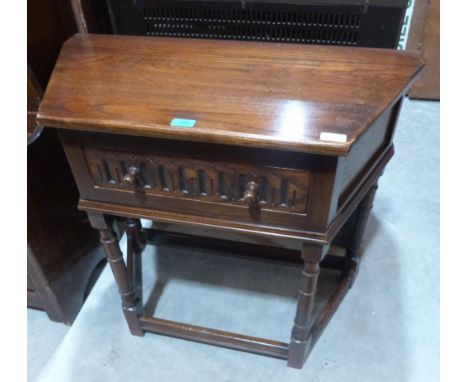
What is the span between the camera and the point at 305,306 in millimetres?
961

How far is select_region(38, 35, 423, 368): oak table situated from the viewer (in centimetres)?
69

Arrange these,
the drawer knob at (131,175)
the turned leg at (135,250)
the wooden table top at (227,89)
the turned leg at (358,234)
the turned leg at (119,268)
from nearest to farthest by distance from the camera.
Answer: the wooden table top at (227,89) < the drawer knob at (131,175) < the turned leg at (119,268) < the turned leg at (358,234) < the turned leg at (135,250)

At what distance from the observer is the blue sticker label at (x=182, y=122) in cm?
68

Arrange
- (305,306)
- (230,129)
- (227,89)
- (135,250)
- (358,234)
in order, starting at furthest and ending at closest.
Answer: (135,250)
(358,234)
(305,306)
(227,89)
(230,129)

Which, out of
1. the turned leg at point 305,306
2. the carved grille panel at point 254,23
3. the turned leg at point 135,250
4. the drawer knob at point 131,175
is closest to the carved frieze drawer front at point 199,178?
the drawer knob at point 131,175

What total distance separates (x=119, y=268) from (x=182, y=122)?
0.51m

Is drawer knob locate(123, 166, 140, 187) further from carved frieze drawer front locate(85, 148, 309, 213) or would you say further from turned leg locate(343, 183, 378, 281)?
turned leg locate(343, 183, 378, 281)

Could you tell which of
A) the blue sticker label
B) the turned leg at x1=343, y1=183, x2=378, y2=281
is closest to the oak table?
the blue sticker label

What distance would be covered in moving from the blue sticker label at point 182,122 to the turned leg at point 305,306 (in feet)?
1.10

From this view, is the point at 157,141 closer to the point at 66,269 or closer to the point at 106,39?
the point at 106,39

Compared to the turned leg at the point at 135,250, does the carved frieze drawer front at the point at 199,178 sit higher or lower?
higher

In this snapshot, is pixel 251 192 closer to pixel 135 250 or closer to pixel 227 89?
pixel 227 89

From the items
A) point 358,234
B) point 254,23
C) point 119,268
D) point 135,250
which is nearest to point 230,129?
point 254,23

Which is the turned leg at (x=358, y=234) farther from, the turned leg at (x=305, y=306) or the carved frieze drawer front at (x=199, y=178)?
the carved frieze drawer front at (x=199, y=178)
